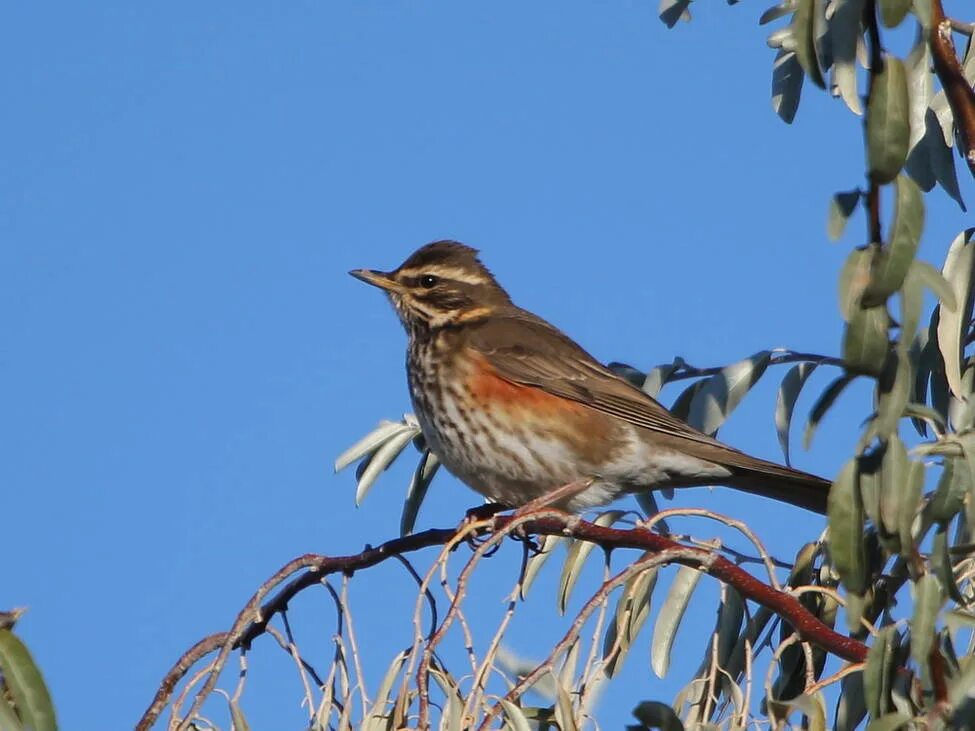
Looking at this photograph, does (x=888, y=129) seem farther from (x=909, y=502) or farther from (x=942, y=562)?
(x=942, y=562)

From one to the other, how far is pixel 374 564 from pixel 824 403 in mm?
1318

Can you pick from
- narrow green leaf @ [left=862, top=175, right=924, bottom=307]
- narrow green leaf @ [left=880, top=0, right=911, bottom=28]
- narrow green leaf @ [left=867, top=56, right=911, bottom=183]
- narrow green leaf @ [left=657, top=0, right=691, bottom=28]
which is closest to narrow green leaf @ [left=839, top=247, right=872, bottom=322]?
narrow green leaf @ [left=862, top=175, right=924, bottom=307]

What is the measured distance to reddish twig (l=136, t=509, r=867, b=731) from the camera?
3.46 metres

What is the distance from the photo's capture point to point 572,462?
661 cm

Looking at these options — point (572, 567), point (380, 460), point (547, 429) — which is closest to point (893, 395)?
point (572, 567)

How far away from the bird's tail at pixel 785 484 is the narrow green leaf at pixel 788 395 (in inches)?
44.9

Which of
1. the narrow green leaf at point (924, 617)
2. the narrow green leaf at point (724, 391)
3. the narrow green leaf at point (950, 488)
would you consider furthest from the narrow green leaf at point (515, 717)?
the narrow green leaf at point (724, 391)

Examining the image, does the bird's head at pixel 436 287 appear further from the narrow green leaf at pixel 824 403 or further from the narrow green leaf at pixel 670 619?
the narrow green leaf at pixel 824 403

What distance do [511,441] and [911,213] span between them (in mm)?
3897

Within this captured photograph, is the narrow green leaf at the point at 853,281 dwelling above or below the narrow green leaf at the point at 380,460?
below

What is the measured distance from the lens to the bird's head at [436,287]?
7.31m

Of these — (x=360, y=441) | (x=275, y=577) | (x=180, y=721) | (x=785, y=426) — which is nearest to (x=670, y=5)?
(x=785, y=426)

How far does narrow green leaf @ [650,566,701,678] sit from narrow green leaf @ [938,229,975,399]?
2.96 feet

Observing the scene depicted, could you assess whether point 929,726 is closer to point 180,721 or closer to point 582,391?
point 180,721
